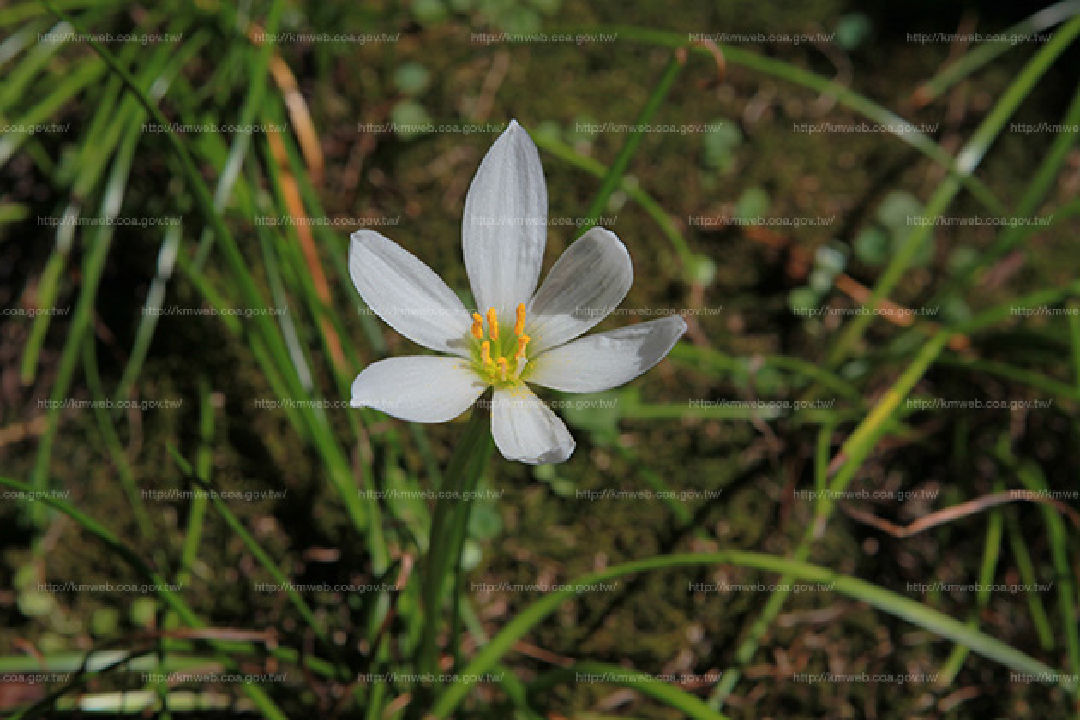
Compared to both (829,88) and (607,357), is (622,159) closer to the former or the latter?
(607,357)

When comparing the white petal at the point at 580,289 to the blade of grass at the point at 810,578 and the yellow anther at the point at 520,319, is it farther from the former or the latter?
the blade of grass at the point at 810,578

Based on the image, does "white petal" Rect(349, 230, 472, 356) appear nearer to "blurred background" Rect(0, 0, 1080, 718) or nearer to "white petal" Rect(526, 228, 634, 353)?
"white petal" Rect(526, 228, 634, 353)

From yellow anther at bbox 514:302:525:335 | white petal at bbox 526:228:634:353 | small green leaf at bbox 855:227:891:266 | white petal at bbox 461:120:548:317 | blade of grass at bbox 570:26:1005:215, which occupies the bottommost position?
yellow anther at bbox 514:302:525:335

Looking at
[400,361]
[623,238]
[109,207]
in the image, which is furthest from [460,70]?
[400,361]

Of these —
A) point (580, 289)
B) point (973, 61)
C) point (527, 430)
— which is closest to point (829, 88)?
point (973, 61)

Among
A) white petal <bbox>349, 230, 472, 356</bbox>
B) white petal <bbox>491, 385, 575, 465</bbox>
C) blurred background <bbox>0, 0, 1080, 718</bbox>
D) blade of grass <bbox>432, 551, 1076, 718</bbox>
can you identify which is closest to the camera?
white petal <bbox>491, 385, 575, 465</bbox>

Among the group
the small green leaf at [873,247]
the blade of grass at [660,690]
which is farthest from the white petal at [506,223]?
the small green leaf at [873,247]

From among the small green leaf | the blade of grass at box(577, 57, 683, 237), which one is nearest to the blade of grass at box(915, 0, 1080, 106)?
the small green leaf
